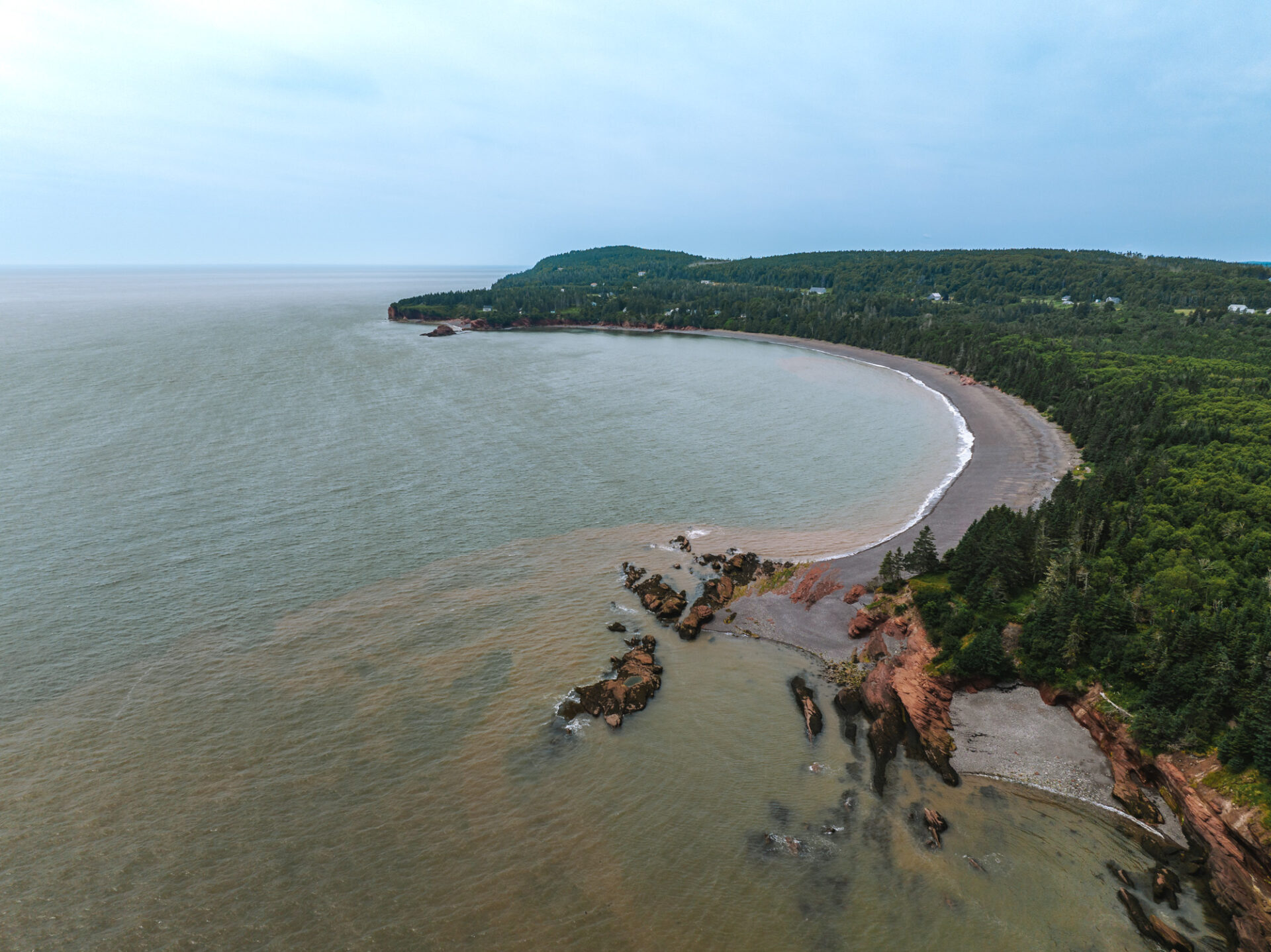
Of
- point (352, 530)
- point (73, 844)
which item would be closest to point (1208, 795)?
point (73, 844)

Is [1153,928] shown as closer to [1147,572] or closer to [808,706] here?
[808,706]

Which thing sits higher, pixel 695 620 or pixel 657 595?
pixel 657 595

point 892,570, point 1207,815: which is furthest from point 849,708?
point 1207,815

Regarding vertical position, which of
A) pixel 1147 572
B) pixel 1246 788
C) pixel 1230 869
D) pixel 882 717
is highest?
pixel 1147 572

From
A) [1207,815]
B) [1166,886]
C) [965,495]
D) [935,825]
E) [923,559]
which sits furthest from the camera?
[965,495]

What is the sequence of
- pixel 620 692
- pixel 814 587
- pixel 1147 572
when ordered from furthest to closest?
pixel 814 587
pixel 1147 572
pixel 620 692

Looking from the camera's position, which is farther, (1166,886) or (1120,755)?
(1120,755)

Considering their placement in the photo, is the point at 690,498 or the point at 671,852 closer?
the point at 671,852

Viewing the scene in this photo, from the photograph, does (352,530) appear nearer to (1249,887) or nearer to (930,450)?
(1249,887)
